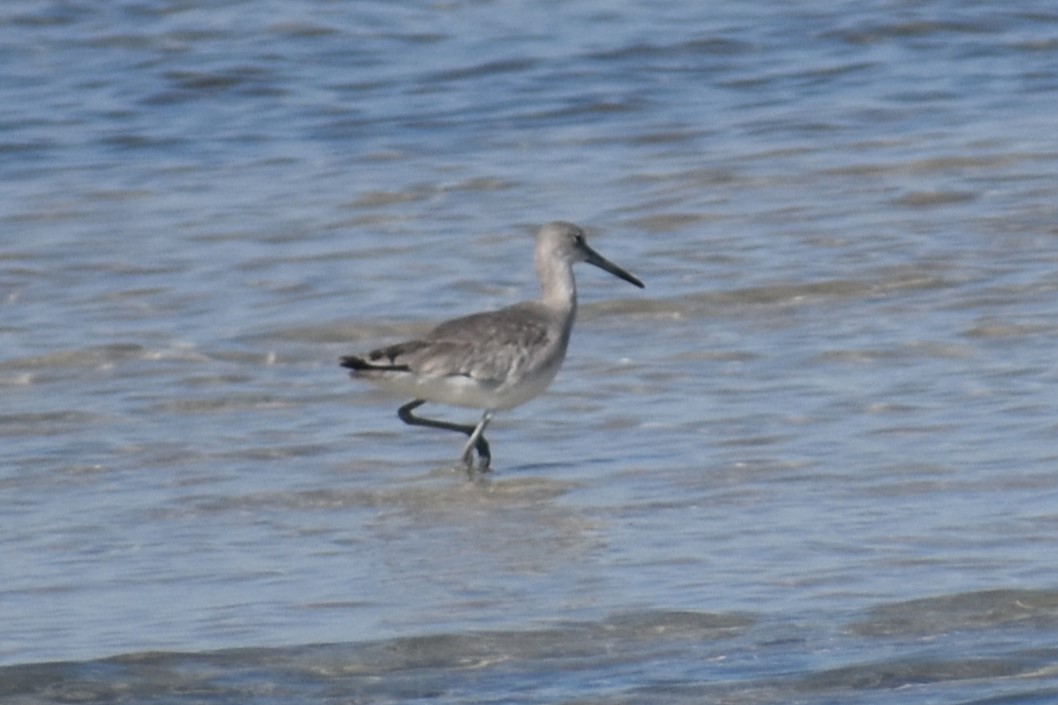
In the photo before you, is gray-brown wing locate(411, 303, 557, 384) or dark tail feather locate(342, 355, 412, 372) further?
gray-brown wing locate(411, 303, 557, 384)

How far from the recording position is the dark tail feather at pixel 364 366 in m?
7.77

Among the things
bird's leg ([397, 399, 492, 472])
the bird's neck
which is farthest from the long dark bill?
bird's leg ([397, 399, 492, 472])

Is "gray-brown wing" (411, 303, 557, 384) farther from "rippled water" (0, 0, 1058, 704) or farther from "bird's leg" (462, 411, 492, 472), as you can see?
"rippled water" (0, 0, 1058, 704)

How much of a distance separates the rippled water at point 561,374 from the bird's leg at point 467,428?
9 cm

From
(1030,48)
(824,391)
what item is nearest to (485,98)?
(1030,48)

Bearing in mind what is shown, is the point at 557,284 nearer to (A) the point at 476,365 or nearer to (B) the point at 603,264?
(B) the point at 603,264

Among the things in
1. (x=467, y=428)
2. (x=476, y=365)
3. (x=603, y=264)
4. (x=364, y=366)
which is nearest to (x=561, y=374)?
(x=603, y=264)

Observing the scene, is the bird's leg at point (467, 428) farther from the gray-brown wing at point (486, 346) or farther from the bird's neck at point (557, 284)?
the bird's neck at point (557, 284)

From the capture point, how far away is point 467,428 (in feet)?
27.0

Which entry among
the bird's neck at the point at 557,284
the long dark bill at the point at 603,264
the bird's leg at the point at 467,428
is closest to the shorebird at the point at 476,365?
the bird's leg at the point at 467,428

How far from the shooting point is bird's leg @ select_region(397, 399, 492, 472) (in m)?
7.89

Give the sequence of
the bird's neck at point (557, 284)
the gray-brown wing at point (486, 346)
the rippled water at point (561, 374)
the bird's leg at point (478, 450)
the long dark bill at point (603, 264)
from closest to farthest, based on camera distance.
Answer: the rippled water at point (561, 374) → the bird's leg at point (478, 450) → the gray-brown wing at point (486, 346) → the bird's neck at point (557, 284) → the long dark bill at point (603, 264)

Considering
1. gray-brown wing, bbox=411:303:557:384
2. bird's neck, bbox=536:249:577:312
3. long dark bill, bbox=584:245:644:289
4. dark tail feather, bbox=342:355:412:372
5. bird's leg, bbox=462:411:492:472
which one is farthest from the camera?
long dark bill, bbox=584:245:644:289

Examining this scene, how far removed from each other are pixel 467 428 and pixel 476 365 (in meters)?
0.31
